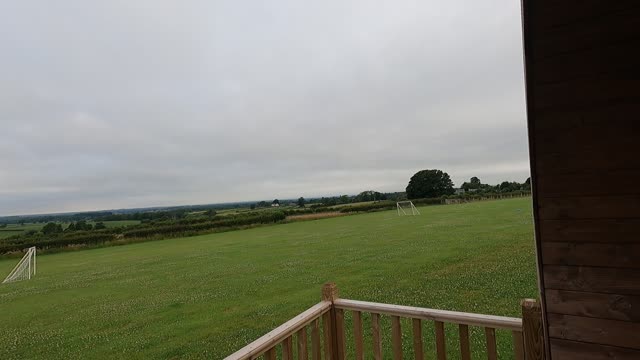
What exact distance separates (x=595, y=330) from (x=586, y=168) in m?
0.77

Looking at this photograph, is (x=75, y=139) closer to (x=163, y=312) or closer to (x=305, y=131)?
(x=305, y=131)

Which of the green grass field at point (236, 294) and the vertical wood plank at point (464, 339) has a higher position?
the vertical wood plank at point (464, 339)

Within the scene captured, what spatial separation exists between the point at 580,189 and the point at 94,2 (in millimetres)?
10038

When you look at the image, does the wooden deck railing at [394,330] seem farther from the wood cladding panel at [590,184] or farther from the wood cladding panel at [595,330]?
the wood cladding panel at [590,184]

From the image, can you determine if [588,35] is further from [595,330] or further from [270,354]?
[270,354]

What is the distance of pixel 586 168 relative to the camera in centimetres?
137

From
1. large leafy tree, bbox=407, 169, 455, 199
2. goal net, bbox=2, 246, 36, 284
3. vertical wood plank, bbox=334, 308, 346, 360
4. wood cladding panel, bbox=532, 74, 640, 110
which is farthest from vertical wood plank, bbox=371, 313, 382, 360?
large leafy tree, bbox=407, 169, 455, 199

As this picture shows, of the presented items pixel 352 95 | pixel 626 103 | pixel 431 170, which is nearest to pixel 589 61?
pixel 626 103

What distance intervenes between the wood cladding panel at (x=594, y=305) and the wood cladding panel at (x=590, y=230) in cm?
26

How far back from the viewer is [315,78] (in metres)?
→ 18.4

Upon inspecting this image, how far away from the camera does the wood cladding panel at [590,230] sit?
1354 millimetres

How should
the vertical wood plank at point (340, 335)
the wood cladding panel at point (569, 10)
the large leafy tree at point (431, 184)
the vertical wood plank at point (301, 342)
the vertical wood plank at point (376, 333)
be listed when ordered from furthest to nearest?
the large leafy tree at point (431, 184) < the vertical wood plank at point (340, 335) < the vertical wood plank at point (376, 333) < the vertical wood plank at point (301, 342) < the wood cladding panel at point (569, 10)

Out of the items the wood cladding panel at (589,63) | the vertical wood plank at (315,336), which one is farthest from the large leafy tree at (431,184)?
the wood cladding panel at (589,63)

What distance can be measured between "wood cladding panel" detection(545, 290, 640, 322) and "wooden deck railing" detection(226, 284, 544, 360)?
0.09 m
